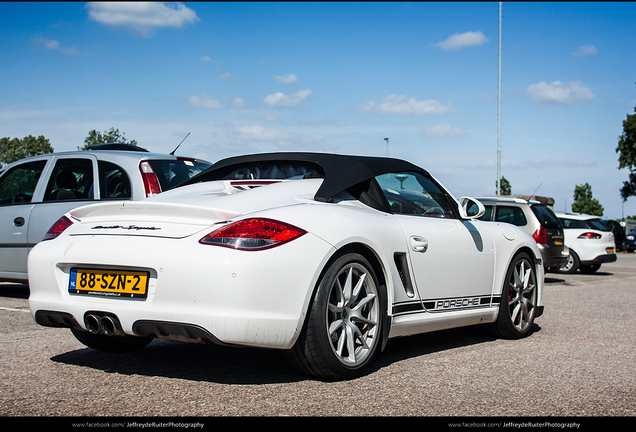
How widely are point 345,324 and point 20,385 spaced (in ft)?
6.08

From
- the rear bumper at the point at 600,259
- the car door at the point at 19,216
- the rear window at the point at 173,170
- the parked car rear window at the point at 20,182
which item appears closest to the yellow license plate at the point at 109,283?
the rear window at the point at 173,170

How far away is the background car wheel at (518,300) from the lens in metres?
5.54

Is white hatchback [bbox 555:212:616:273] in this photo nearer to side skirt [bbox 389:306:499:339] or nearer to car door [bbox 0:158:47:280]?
side skirt [bbox 389:306:499:339]

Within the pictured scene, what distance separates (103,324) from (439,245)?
237 centimetres

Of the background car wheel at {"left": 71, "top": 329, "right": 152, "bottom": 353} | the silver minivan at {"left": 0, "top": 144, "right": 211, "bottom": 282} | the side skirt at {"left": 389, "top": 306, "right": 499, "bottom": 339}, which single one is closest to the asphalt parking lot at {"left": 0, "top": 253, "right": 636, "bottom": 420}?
the background car wheel at {"left": 71, "top": 329, "right": 152, "bottom": 353}

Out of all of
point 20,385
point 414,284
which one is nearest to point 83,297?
point 20,385

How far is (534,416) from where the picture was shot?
10.4 feet

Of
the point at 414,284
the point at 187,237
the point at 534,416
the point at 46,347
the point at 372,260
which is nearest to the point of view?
the point at 534,416

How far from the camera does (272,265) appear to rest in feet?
11.2

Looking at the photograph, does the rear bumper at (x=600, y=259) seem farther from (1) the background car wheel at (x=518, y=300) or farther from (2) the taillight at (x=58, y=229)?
(2) the taillight at (x=58, y=229)

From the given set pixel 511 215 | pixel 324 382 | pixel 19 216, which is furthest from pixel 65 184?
pixel 511 215

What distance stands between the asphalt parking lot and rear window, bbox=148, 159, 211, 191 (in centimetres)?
188

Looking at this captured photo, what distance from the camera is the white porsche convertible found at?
11.2 ft

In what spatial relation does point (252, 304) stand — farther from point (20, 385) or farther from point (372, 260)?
point (20, 385)
